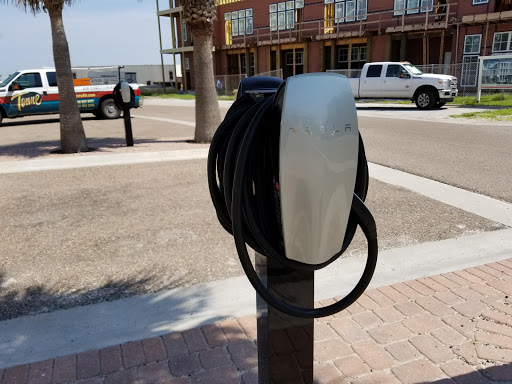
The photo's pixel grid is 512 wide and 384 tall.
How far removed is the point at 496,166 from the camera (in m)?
7.67

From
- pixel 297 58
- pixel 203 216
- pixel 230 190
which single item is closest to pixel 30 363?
pixel 230 190

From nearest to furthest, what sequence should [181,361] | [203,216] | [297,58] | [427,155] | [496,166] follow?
[181,361], [203,216], [496,166], [427,155], [297,58]

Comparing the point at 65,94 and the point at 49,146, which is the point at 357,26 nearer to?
the point at 49,146

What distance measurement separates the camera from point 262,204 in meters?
1.58

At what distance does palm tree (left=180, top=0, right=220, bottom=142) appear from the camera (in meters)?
10.4

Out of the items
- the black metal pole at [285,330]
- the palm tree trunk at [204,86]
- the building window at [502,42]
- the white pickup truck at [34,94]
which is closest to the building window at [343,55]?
the building window at [502,42]

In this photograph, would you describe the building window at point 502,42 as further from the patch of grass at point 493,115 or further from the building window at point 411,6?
the patch of grass at point 493,115

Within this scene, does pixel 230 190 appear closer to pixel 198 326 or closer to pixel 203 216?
pixel 198 326

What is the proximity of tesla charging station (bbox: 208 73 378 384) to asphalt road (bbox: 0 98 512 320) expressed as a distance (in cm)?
205

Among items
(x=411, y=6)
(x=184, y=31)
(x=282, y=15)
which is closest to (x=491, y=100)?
(x=411, y=6)

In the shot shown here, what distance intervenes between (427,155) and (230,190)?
8077 mm

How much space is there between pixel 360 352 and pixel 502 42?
25878 mm

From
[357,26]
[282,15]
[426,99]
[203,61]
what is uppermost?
[282,15]

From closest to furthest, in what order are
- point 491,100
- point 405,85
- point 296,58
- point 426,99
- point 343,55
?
point 426,99
point 405,85
point 491,100
point 343,55
point 296,58
